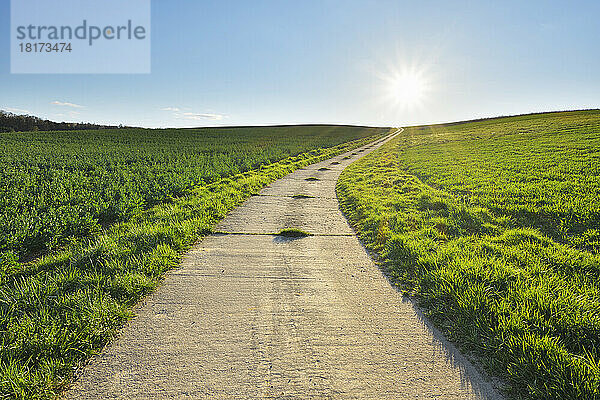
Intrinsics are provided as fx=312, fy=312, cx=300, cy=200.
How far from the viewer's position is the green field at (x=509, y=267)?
2477mm

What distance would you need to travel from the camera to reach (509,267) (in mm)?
4035

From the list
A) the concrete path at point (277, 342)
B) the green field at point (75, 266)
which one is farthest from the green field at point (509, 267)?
the green field at point (75, 266)

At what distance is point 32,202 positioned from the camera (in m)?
7.66

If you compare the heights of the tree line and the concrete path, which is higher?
the tree line

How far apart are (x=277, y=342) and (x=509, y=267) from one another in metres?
3.18

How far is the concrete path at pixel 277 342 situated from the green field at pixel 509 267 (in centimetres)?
32

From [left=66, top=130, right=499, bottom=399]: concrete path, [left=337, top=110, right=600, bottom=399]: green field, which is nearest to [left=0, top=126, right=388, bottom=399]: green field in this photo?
[left=66, top=130, right=499, bottom=399]: concrete path

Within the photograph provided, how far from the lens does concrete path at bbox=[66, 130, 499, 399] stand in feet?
7.70

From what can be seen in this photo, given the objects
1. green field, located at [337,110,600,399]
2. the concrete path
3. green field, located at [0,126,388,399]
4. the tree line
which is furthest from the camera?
the tree line

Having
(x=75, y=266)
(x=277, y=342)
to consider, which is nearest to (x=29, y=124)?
(x=75, y=266)

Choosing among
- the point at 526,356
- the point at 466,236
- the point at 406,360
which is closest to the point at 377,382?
the point at 406,360

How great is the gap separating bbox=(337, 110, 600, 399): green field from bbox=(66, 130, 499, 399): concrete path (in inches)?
12.7

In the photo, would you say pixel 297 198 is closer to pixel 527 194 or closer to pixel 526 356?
pixel 527 194

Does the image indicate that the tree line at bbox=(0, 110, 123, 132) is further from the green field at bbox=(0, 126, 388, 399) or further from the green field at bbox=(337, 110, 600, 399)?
the green field at bbox=(337, 110, 600, 399)
